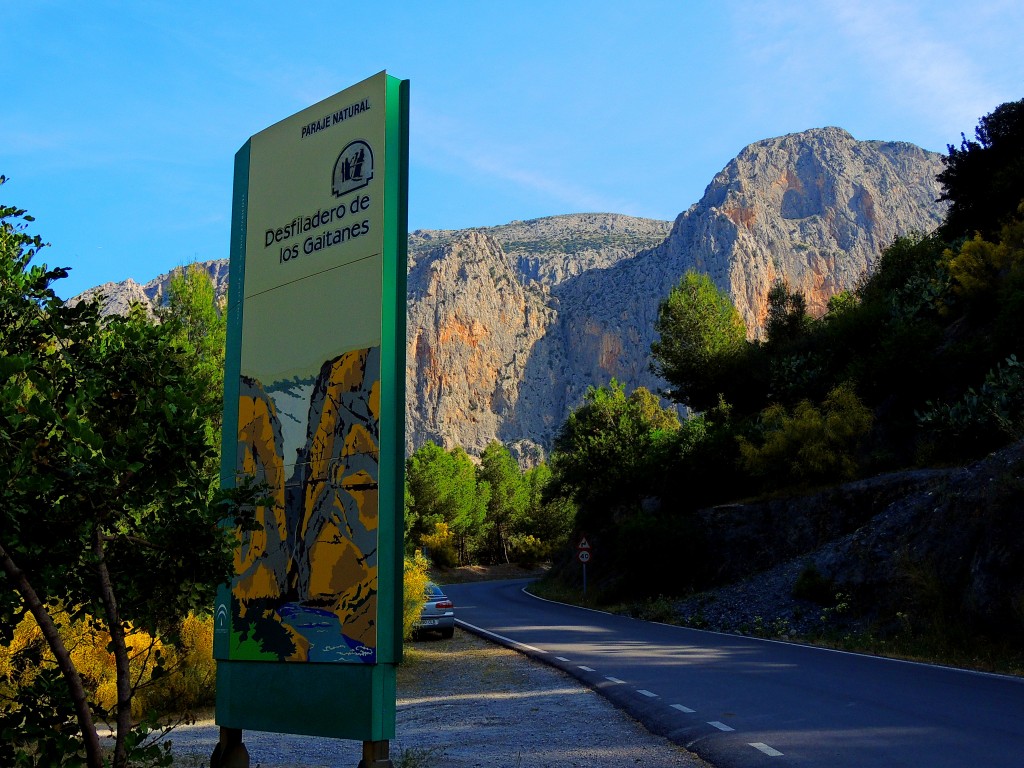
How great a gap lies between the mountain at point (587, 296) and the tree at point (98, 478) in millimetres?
130904

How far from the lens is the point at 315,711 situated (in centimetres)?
571

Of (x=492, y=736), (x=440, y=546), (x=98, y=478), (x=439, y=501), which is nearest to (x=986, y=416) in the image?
(x=492, y=736)

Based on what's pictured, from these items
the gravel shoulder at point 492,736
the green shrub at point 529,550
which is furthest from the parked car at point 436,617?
the green shrub at point 529,550

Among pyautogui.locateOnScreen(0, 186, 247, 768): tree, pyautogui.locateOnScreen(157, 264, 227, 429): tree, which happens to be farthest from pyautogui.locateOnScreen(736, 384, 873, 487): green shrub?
pyautogui.locateOnScreen(0, 186, 247, 768): tree

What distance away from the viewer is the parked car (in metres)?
21.5

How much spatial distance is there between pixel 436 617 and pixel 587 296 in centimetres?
13109

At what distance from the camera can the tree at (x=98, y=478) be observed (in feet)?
11.4

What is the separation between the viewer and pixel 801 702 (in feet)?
32.0

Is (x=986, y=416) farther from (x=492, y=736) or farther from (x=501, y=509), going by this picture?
(x=501, y=509)

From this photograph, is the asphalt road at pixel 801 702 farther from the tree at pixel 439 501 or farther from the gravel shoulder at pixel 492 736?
the tree at pixel 439 501

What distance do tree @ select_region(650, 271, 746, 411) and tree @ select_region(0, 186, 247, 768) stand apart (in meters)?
46.2

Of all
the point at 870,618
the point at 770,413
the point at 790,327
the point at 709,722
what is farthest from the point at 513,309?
the point at 709,722

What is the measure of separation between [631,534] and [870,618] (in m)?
12.1

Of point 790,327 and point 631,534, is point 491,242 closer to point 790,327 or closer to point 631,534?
point 790,327
